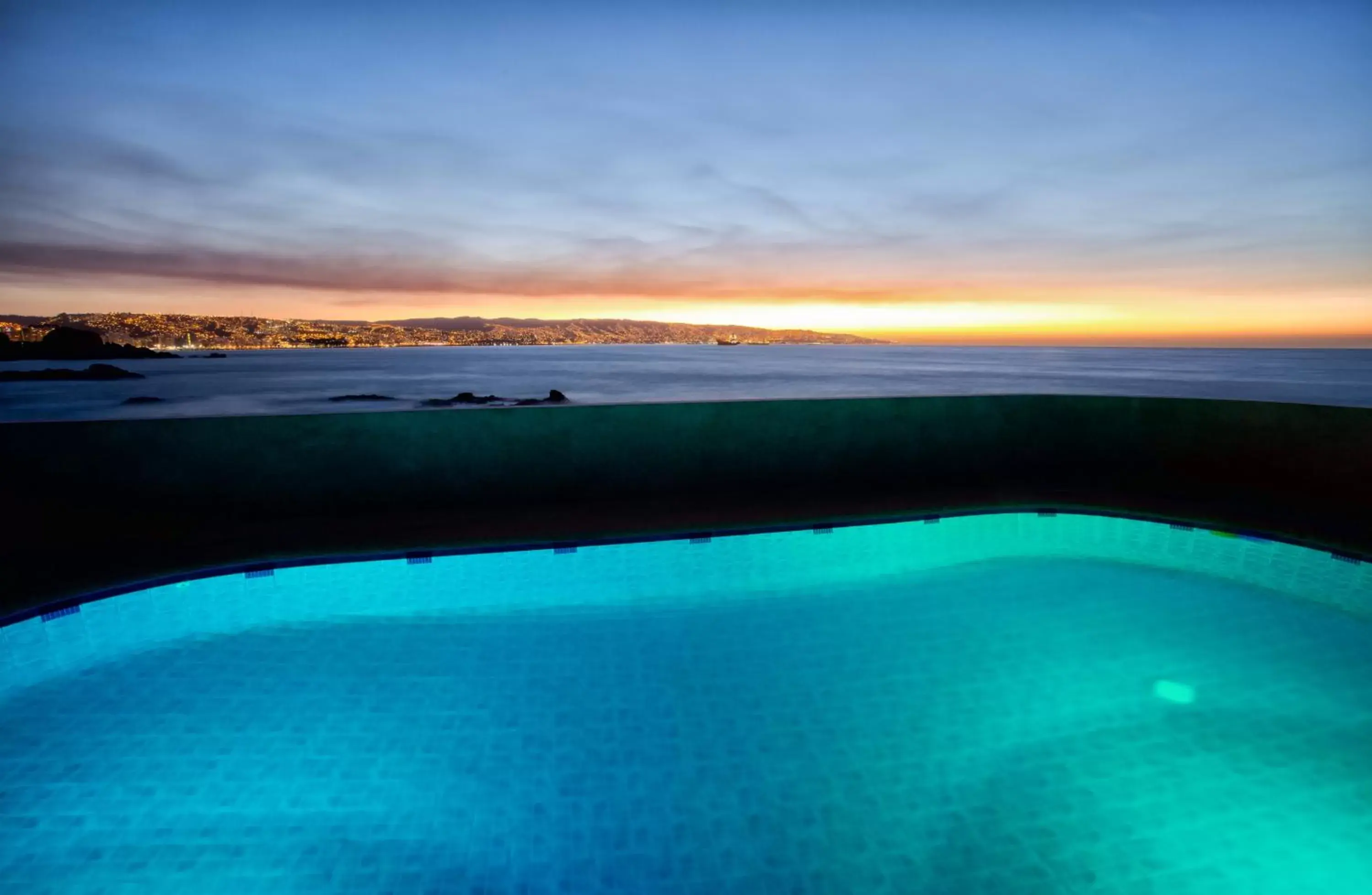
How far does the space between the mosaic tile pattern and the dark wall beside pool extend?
613 millimetres

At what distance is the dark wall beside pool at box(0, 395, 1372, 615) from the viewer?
4020mm

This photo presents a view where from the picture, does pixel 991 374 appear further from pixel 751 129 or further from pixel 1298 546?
pixel 1298 546

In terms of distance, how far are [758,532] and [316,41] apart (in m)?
6.88

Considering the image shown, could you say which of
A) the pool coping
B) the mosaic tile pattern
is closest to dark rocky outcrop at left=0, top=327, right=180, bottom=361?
the pool coping

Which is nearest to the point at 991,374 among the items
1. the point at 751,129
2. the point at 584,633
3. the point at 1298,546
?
the point at 751,129

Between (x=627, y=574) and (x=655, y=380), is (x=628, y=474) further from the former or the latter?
(x=655, y=380)

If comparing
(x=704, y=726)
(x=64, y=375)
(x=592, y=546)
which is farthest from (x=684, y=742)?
(x=64, y=375)

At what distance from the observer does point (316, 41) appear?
611 cm

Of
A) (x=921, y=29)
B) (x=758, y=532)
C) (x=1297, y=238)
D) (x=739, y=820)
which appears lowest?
(x=739, y=820)

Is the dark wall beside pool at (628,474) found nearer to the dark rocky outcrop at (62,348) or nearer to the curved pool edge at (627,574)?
the curved pool edge at (627,574)

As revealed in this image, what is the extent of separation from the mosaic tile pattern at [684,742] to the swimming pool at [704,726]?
0.01 m

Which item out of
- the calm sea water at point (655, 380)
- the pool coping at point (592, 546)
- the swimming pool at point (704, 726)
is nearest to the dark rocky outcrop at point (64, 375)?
the calm sea water at point (655, 380)

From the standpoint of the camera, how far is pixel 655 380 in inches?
1371

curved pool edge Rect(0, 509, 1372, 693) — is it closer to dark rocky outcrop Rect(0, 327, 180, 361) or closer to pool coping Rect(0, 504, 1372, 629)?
pool coping Rect(0, 504, 1372, 629)
